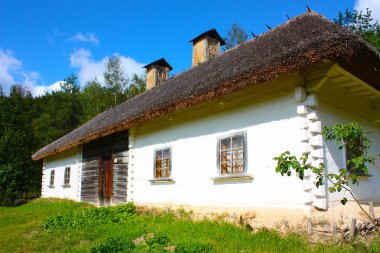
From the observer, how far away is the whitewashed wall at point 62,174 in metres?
14.6

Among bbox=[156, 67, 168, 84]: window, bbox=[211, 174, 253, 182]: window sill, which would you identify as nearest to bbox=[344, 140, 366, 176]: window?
bbox=[211, 174, 253, 182]: window sill

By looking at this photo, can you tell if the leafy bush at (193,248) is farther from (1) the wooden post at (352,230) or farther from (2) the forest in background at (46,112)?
(2) the forest in background at (46,112)

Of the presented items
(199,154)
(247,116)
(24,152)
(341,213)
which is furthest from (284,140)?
(24,152)

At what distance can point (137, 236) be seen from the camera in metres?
6.62

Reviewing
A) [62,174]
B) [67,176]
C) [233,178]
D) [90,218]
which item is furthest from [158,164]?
[62,174]

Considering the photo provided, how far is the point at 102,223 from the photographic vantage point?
335 inches

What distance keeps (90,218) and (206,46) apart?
26.9ft

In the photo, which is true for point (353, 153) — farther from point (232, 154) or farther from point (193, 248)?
point (232, 154)

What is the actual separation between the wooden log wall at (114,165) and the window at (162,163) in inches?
66.2

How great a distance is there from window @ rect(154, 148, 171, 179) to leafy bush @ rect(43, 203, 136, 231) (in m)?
1.27

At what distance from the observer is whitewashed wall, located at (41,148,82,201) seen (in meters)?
14.6

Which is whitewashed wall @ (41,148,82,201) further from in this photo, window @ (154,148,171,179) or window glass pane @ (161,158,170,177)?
window glass pane @ (161,158,170,177)

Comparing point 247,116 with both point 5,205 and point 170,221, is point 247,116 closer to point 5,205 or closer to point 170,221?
point 170,221

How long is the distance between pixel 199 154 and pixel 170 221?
66.0 inches
